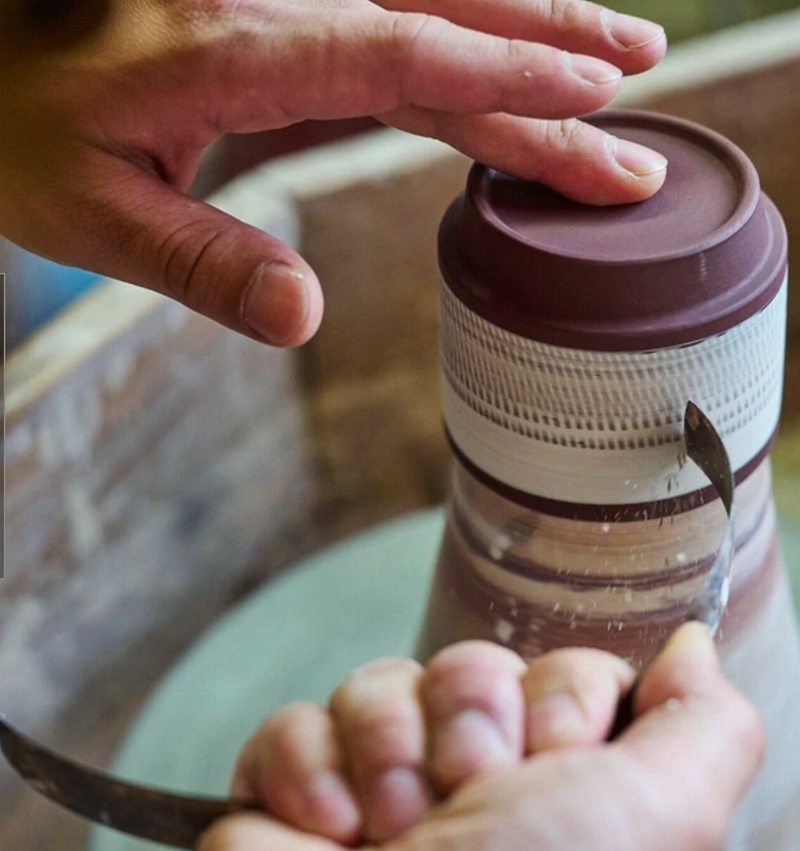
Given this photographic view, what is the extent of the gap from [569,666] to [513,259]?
4.9 inches

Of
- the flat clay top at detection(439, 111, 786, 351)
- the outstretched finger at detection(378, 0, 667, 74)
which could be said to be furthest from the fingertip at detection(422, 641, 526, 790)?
the outstretched finger at detection(378, 0, 667, 74)

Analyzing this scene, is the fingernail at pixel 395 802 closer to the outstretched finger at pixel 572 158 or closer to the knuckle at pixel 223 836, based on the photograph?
the knuckle at pixel 223 836

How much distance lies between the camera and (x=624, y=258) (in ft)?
1.06

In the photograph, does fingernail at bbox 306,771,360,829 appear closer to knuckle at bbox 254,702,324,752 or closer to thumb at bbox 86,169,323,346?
knuckle at bbox 254,702,324,752

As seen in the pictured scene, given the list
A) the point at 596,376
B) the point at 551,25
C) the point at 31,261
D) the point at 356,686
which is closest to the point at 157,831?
the point at 356,686

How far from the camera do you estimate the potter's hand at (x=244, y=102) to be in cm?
33

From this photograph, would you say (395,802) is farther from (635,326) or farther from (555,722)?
(635,326)

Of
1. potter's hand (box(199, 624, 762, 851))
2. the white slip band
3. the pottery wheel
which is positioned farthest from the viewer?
the pottery wheel

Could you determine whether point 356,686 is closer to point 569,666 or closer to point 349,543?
point 569,666

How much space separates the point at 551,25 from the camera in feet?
1.27

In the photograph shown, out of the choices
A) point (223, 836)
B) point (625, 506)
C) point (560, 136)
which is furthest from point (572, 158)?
point (223, 836)

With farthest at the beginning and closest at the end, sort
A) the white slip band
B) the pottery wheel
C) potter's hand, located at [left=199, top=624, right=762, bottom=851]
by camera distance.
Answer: the pottery wheel < the white slip band < potter's hand, located at [left=199, top=624, right=762, bottom=851]

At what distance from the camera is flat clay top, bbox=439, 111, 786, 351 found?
33 centimetres

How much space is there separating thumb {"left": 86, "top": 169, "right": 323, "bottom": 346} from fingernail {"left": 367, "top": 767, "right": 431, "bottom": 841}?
5.4 inches
